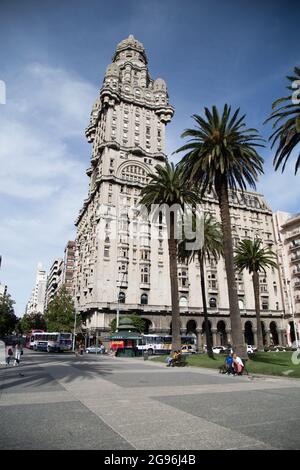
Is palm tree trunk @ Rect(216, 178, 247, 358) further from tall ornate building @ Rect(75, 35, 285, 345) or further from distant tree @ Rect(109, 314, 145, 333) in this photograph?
distant tree @ Rect(109, 314, 145, 333)

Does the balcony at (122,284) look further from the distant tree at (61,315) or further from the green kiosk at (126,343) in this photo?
the green kiosk at (126,343)

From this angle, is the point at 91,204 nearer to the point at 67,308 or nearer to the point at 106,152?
the point at 106,152

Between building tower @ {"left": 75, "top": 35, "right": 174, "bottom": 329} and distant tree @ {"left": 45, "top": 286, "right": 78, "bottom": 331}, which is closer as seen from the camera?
building tower @ {"left": 75, "top": 35, "right": 174, "bottom": 329}

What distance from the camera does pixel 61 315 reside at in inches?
2817

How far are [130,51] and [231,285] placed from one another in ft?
330

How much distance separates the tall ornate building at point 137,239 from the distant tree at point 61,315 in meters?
3.64

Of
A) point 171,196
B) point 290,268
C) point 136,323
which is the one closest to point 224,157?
point 171,196

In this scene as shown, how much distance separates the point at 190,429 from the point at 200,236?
36.1 metres

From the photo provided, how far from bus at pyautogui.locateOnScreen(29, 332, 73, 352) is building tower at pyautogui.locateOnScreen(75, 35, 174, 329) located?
8.62 meters

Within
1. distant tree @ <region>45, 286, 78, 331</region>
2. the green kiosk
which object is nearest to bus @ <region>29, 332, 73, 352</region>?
distant tree @ <region>45, 286, 78, 331</region>

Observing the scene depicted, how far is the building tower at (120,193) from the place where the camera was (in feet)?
226

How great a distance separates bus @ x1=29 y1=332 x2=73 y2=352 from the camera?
5525 centimetres

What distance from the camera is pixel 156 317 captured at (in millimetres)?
69438

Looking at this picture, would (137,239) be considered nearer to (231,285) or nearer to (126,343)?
(126,343)
